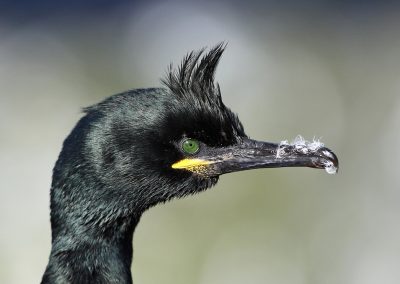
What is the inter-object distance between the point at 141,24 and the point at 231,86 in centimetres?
206

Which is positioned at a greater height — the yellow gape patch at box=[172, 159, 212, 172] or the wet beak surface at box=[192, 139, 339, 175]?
the wet beak surface at box=[192, 139, 339, 175]

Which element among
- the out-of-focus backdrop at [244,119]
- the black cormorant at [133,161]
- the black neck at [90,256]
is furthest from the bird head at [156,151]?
the out-of-focus backdrop at [244,119]

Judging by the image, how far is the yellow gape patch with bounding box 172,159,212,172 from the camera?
13.0 feet

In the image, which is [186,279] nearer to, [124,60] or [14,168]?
[14,168]

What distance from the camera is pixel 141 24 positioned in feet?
37.0

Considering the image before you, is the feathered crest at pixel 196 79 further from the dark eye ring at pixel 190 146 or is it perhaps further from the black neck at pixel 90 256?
the black neck at pixel 90 256

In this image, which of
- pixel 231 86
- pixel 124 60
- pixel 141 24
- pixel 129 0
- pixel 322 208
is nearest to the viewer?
pixel 322 208

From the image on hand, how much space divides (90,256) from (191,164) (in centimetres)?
56

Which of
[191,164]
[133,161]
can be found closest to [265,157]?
[191,164]

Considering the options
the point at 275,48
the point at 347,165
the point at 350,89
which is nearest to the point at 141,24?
the point at 275,48

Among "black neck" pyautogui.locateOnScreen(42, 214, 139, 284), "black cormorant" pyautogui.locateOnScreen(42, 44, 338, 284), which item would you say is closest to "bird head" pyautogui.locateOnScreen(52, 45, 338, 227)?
"black cormorant" pyautogui.locateOnScreen(42, 44, 338, 284)

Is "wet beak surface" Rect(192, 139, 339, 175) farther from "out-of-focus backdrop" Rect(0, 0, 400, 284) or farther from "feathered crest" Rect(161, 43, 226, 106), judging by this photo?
"out-of-focus backdrop" Rect(0, 0, 400, 284)

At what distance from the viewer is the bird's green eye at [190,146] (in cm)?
392

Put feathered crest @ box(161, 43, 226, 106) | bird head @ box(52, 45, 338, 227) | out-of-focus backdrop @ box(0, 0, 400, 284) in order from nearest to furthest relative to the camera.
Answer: bird head @ box(52, 45, 338, 227) < feathered crest @ box(161, 43, 226, 106) < out-of-focus backdrop @ box(0, 0, 400, 284)
